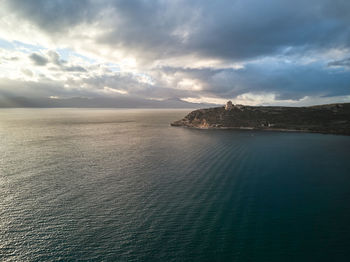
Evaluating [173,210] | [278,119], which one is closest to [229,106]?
[278,119]

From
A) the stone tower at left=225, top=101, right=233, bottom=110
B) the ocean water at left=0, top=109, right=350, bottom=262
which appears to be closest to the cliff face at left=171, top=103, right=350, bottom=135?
the stone tower at left=225, top=101, right=233, bottom=110

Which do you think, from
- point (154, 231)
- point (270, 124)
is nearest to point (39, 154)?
point (154, 231)

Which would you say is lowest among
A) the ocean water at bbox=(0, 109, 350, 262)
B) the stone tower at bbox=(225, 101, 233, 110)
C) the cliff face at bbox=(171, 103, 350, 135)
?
the ocean water at bbox=(0, 109, 350, 262)

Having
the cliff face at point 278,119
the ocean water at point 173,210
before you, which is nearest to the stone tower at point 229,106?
the cliff face at point 278,119

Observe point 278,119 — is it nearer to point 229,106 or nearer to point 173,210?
point 229,106

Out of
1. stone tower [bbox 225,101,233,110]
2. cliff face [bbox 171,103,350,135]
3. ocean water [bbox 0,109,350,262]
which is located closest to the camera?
ocean water [bbox 0,109,350,262]

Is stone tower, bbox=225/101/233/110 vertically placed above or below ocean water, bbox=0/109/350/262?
above

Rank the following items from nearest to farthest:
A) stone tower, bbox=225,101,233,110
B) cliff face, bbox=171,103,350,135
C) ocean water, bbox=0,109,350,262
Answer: ocean water, bbox=0,109,350,262
cliff face, bbox=171,103,350,135
stone tower, bbox=225,101,233,110

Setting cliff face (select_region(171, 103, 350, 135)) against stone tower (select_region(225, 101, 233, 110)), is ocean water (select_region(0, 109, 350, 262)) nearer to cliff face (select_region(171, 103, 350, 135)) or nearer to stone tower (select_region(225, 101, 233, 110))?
cliff face (select_region(171, 103, 350, 135))

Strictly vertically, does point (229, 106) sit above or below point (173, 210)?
above
